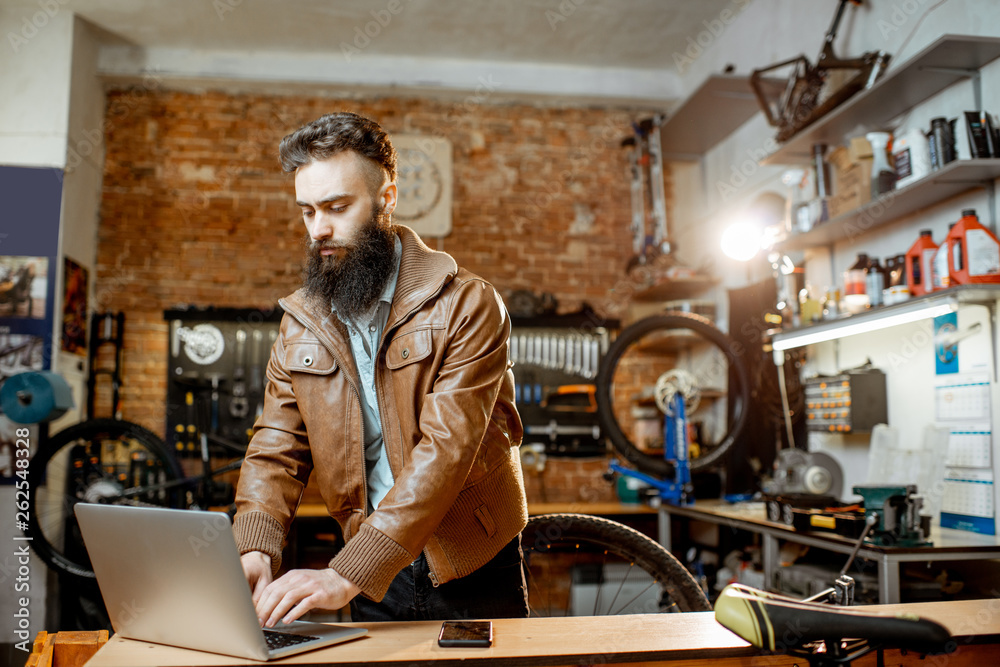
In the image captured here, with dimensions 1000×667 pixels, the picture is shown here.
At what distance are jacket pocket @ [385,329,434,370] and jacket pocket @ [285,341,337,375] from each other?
125 mm

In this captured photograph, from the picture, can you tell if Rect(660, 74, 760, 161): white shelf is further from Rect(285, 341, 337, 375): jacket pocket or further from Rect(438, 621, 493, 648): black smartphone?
Rect(438, 621, 493, 648): black smartphone

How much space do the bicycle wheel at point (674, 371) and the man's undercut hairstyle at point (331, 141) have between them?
304cm

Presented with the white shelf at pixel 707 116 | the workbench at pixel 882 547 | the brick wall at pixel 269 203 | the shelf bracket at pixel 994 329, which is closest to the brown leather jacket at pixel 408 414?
the workbench at pixel 882 547

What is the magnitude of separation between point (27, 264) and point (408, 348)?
3768mm

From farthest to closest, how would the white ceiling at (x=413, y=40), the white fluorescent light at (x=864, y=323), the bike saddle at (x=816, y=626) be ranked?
the white ceiling at (x=413, y=40), the white fluorescent light at (x=864, y=323), the bike saddle at (x=816, y=626)

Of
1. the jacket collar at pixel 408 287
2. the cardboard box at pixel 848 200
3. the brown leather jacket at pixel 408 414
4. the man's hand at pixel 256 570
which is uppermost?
the cardboard box at pixel 848 200

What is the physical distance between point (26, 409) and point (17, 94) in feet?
6.19

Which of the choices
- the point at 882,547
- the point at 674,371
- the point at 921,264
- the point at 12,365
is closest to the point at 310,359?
the point at 882,547

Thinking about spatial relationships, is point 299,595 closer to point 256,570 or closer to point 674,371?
point 256,570

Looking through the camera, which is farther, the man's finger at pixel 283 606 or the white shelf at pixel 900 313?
the white shelf at pixel 900 313

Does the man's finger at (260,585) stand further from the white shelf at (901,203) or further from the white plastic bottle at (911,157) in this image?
the white plastic bottle at (911,157)

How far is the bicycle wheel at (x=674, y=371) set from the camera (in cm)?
439

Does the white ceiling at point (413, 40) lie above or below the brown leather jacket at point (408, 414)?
above

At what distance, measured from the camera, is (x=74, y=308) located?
472 centimetres
